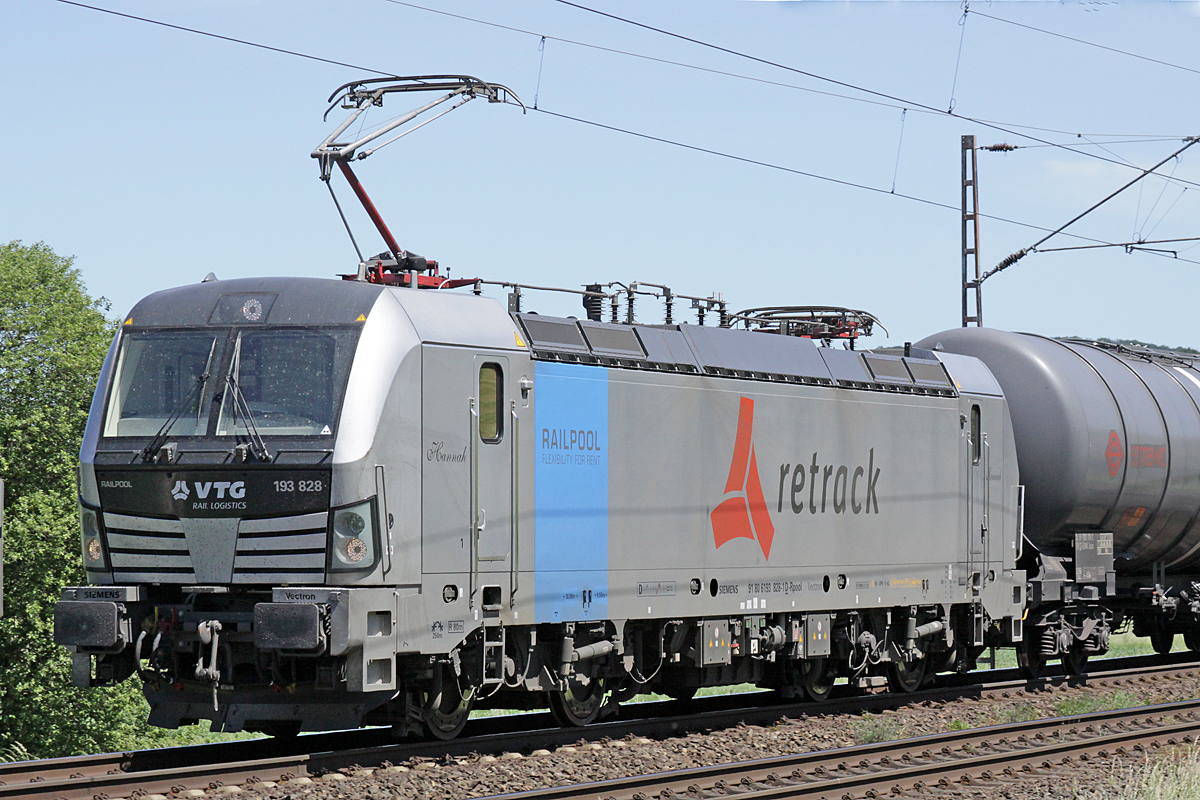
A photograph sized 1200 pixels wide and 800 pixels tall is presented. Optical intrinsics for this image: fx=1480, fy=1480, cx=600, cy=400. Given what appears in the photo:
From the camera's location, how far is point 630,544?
1361 centimetres

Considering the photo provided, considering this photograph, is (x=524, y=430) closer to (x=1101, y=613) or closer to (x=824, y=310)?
(x=824, y=310)

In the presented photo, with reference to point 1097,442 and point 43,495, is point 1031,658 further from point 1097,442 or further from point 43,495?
point 43,495

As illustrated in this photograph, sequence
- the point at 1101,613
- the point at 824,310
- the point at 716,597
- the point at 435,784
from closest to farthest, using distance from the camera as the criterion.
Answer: the point at 435,784 < the point at 716,597 < the point at 824,310 < the point at 1101,613

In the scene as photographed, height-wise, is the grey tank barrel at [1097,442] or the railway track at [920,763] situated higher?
the grey tank barrel at [1097,442]

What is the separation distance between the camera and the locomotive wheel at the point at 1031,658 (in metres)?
19.7

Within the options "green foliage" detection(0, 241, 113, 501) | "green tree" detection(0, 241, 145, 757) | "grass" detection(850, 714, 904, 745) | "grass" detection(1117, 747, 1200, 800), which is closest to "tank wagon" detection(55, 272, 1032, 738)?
"grass" detection(850, 714, 904, 745)

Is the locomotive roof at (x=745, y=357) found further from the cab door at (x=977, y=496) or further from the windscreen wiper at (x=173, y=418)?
the windscreen wiper at (x=173, y=418)

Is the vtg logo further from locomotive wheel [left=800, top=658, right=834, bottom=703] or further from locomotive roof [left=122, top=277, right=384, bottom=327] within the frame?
locomotive wheel [left=800, top=658, right=834, bottom=703]

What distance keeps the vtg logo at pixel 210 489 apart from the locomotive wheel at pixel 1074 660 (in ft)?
41.9

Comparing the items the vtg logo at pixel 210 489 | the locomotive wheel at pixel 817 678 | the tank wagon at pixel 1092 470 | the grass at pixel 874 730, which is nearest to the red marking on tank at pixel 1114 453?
the tank wagon at pixel 1092 470

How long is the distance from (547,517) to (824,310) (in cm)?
609

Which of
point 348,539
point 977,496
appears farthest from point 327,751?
point 977,496

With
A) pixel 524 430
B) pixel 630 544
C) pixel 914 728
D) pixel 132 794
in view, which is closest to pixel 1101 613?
pixel 914 728

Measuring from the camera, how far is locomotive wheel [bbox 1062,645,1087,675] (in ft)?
65.9
